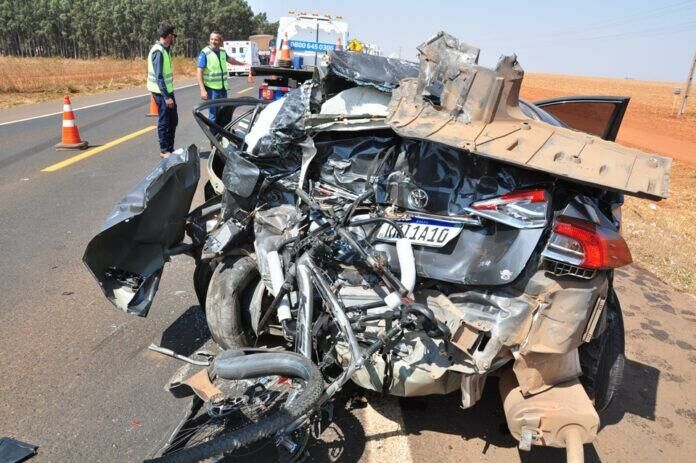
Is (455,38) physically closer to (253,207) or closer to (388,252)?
(388,252)

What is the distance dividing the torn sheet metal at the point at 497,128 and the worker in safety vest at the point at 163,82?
258 inches

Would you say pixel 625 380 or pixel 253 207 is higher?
pixel 253 207

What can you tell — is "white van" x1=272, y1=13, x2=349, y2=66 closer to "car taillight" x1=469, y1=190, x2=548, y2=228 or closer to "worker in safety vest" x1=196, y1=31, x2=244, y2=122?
"worker in safety vest" x1=196, y1=31, x2=244, y2=122

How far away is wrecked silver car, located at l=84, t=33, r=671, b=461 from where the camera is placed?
7.36 ft

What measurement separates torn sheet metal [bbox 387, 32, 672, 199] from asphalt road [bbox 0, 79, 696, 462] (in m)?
1.52

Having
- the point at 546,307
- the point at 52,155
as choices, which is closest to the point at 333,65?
the point at 546,307

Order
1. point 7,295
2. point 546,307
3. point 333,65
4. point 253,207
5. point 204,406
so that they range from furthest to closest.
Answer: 1. point 7,295
2. point 253,207
3. point 333,65
4. point 204,406
5. point 546,307

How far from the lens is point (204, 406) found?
2.65 metres

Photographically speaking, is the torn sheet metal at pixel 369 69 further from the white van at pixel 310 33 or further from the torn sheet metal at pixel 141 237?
the white van at pixel 310 33

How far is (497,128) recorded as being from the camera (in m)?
2.41

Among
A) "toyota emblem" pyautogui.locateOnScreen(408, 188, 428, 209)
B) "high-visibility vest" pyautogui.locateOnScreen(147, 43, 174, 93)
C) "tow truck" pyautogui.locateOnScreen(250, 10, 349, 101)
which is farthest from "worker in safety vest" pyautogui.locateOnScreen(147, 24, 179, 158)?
"tow truck" pyautogui.locateOnScreen(250, 10, 349, 101)

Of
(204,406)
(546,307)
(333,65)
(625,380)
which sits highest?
(333,65)

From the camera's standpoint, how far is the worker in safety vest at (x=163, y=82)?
330 inches

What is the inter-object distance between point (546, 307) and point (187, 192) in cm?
226
